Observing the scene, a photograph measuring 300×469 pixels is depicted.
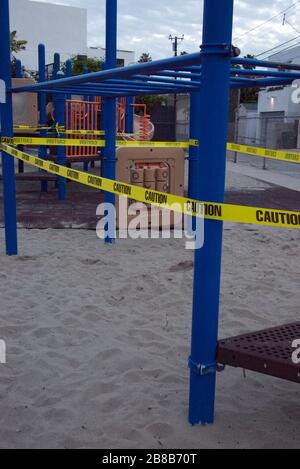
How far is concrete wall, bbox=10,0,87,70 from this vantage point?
48406mm

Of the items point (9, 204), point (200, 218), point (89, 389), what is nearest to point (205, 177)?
point (200, 218)

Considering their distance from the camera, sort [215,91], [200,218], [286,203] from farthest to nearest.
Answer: [286,203], [200,218], [215,91]

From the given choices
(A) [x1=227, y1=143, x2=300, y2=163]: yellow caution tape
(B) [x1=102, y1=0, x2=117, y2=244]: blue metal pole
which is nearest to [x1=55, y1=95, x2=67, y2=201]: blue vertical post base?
(B) [x1=102, y1=0, x2=117, y2=244]: blue metal pole

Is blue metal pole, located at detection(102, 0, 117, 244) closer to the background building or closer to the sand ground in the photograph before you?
the sand ground

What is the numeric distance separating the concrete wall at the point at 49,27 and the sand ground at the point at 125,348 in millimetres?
47120

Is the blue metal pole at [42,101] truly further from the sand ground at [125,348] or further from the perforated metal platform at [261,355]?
the perforated metal platform at [261,355]

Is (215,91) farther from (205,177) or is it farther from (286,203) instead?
(286,203)

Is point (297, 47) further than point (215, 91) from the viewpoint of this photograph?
Yes

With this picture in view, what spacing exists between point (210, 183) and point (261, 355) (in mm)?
794

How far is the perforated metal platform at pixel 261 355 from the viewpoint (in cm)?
223

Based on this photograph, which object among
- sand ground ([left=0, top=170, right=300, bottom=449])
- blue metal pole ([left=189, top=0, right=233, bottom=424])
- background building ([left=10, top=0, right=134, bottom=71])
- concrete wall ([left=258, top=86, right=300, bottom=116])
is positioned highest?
background building ([left=10, top=0, right=134, bottom=71])

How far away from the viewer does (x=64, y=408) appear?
8.30ft

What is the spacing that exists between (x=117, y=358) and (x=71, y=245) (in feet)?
9.56

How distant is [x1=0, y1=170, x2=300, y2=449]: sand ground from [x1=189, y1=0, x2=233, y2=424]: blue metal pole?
0.23 meters
